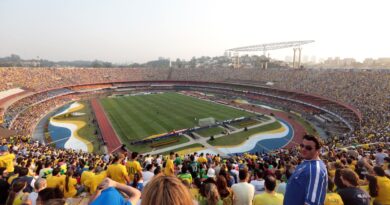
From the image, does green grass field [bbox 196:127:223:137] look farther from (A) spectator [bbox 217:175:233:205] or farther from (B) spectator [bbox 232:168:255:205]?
(A) spectator [bbox 217:175:233:205]

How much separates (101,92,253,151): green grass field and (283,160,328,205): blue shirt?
29313 millimetres

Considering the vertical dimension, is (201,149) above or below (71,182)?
below

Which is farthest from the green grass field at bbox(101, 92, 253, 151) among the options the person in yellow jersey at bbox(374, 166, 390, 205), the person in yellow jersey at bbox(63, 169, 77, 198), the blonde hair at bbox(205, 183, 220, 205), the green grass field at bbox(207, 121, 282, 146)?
the person in yellow jersey at bbox(374, 166, 390, 205)

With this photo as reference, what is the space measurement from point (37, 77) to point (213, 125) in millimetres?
51441

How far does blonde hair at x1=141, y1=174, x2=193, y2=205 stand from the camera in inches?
86.1

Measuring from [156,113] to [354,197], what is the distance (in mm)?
43055

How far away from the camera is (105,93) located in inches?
2724

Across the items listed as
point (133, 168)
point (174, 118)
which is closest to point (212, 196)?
point (133, 168)

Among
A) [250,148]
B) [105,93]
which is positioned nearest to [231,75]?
[105,93]

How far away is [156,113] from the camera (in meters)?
46.3

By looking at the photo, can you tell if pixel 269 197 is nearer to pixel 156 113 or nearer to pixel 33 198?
pixel 33 198

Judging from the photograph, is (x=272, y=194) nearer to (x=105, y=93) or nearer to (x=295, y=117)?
(x=295, y=117)

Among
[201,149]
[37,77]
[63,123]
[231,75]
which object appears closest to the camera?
[201,149]

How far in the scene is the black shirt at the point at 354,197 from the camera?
4.40 m
